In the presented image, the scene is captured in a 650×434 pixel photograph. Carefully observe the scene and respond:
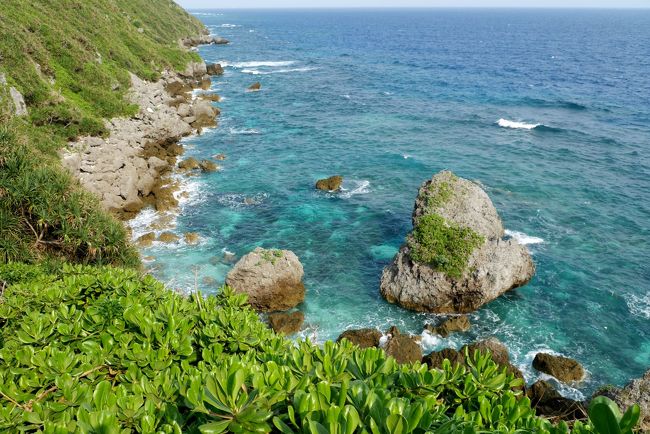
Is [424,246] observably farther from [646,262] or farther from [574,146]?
[574,146]

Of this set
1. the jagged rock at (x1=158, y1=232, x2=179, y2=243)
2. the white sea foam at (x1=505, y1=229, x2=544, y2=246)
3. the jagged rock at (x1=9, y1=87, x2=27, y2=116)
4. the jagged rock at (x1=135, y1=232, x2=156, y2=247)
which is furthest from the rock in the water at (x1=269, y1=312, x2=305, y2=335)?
the jagged rock at (x1=9, y1=87, x2=27, y2=116)

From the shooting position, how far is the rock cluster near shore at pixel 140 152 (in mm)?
33938

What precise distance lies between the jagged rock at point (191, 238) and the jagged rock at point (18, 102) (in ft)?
53.3

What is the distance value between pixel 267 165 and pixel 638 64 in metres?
94.7

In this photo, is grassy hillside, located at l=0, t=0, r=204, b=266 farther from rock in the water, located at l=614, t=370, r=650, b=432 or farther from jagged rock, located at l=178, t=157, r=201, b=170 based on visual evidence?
rock in the water, located at l=614, t=370, r=650, b=432

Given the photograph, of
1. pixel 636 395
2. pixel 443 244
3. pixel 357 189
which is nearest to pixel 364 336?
pixel 443 244

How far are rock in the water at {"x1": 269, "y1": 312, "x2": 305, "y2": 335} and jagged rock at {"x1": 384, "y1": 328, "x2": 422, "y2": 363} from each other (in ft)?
16.9

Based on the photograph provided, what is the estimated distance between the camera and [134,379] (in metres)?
7.35

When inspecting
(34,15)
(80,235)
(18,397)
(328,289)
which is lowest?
(328,289)

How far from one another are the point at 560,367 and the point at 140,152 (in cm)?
3775

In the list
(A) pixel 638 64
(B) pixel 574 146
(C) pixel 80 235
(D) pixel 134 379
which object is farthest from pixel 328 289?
(A) pixel 638 64

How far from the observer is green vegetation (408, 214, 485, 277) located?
24922 millimetres

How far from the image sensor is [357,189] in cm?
4038

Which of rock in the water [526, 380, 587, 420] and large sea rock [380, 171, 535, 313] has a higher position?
large sea rock [380, 171, 535, 313]
